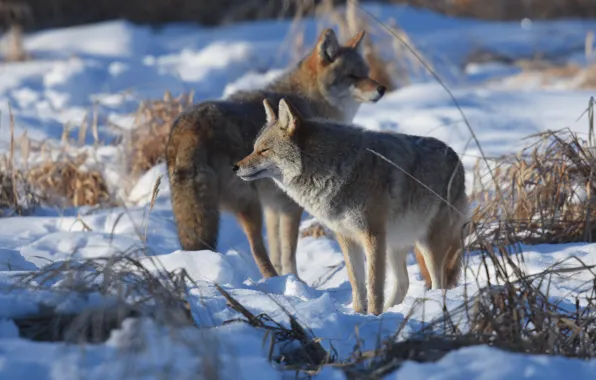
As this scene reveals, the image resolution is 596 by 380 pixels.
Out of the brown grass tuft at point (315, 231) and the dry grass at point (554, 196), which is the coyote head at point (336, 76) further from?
the dry grass at point (554, 196)

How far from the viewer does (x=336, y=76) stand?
7543mm

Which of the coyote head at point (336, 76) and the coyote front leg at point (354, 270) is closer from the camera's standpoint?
the coyote front leg at point (354, 270)

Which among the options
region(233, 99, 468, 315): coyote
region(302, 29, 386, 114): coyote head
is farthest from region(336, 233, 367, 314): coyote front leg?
region(302, 29, 386, 114): coyote head

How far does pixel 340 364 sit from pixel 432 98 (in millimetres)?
7875

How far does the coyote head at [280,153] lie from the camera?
5188 millimetres

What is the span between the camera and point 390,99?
1148cm

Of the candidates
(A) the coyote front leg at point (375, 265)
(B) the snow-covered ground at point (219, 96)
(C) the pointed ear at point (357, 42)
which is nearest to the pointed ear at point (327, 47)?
(C) the pointed ear at point (357, 42)

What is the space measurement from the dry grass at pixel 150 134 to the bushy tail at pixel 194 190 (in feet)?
6.97

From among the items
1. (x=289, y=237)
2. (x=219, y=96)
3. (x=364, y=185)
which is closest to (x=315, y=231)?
(x=289, y=237)

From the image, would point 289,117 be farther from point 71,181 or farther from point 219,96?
point 219,96

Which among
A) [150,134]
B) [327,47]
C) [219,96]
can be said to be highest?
[219,96]

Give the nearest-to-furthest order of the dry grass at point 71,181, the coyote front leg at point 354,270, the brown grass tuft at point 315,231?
the coyote front leg at point 354,270
the brown grass tuft at point 315,231
the dry grass at point 71,181

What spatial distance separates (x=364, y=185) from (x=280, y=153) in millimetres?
525

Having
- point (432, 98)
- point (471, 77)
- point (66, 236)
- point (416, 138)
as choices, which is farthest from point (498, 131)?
point (471, 77)
